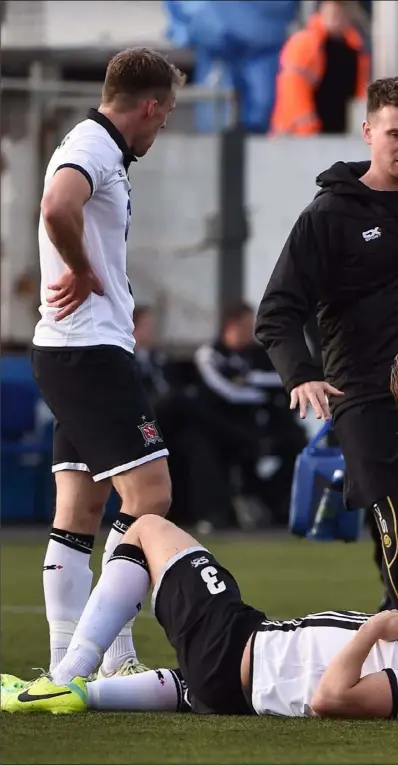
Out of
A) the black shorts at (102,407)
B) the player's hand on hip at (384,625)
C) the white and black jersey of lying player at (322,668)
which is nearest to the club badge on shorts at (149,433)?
the black shorts at (102,407)

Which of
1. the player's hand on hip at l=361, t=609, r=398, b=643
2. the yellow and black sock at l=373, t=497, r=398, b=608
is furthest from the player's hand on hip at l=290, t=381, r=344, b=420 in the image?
the player's hand on hip at l=361, t=609, r=398, b=643

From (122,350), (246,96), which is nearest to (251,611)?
(122,350)

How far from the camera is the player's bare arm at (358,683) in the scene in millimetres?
4543

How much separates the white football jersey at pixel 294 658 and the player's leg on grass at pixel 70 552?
1.20 metres

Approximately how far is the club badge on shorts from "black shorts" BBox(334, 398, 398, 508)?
0.65 metres

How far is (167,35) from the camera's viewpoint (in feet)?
48.1

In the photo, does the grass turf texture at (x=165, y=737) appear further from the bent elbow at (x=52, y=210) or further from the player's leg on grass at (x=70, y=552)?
the bent elbow at (x=52, y=210)

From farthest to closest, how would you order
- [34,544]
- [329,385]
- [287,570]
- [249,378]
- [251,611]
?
[249,378], [34,544], [287,570], [329,385], [251,611]

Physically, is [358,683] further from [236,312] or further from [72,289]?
[236,312]

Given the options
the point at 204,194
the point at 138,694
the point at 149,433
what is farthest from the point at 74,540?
the point at 204,194

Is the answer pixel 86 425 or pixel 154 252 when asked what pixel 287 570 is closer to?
pixel 154 252

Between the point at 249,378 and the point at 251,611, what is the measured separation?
9207mm

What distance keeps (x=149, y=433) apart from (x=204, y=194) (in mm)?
8982

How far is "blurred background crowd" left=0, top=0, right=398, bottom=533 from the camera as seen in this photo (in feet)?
45.5
